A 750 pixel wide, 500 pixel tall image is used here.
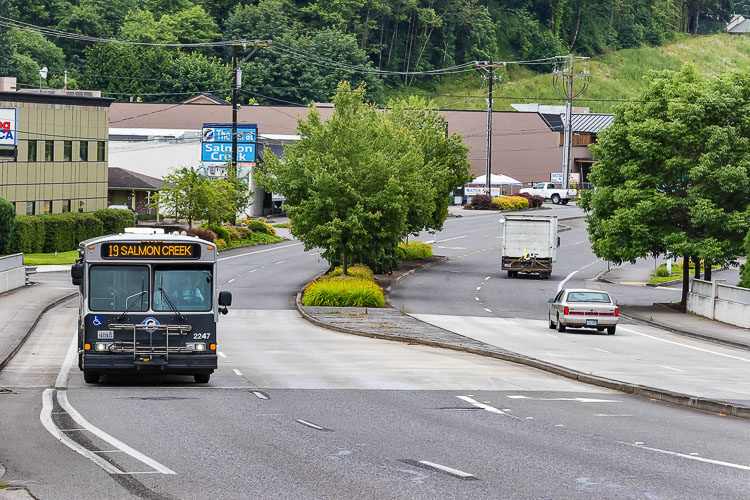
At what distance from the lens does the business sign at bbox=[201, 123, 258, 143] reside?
71188mm

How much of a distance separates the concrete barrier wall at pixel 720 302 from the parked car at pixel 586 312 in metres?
5.97

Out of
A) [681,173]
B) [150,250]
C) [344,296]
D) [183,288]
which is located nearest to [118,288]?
[150,250]

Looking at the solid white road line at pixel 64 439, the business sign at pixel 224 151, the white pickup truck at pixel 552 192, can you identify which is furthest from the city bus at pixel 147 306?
the white pickup truck at pixel 552 192

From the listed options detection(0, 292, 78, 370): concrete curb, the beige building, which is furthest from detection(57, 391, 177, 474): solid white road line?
the beige building

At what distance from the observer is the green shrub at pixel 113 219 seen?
70.3 m

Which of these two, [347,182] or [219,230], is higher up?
[347,182]

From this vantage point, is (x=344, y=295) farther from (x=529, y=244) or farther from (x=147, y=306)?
(x=147, y=306)

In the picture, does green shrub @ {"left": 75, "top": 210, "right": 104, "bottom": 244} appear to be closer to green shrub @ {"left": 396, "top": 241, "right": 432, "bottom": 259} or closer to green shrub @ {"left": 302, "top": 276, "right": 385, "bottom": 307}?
green shrub @ {"left": 396, "top": 241, "right": 432, "bottom": 259}

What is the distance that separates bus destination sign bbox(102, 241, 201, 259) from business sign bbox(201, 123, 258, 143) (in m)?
51.1

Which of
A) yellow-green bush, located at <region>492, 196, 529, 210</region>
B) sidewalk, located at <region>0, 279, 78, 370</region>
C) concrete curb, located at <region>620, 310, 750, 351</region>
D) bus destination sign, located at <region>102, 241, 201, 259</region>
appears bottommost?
concrete curb, located at <region>620, 310, 750, 351</region>

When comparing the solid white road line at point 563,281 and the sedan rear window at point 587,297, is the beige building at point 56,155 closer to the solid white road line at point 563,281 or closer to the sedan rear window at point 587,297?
the solid white road line at point 563,281

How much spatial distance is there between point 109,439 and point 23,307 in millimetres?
26303

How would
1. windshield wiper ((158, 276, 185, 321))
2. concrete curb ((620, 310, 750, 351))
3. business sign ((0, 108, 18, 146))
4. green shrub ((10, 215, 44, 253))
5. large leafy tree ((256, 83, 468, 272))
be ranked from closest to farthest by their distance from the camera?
1. windshield wiper ((158, 276, 185, 321))
2. concrete curb ((620, 310, 750, 351))
3. large leafy tree ((256, 83, 468, 272))
4. business sign ((0, 108, 18, 146))
5. green shrub ((10, 215, 44, 253))

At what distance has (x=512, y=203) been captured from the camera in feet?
319
